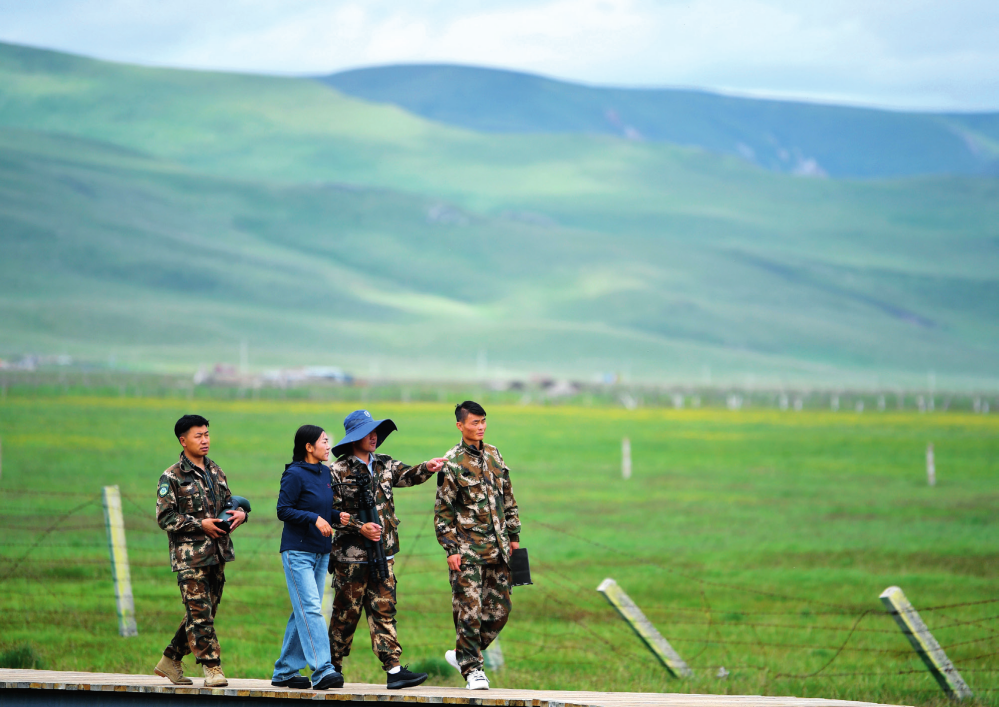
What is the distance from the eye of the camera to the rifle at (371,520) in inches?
367

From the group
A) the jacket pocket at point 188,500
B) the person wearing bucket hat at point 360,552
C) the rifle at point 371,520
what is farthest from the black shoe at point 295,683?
the jacket pocket at point 188,500

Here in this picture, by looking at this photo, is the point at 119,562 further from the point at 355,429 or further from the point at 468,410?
the point at 468,410

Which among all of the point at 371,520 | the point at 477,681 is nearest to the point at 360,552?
the point at 371,520

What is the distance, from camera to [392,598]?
371 inches

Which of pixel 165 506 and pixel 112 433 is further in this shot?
pixel 112 433

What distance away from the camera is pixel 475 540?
9.48m

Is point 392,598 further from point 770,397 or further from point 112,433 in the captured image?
point 770,397

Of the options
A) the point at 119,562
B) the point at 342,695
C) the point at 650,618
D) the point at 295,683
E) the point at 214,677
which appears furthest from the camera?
the point at 650,618

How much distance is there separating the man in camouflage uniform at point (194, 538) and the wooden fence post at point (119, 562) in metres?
3.97

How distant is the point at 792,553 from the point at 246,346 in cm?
13203

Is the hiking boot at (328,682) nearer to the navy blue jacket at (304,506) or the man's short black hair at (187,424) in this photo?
the navy blue jacket at (304,506)

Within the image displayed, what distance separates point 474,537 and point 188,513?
6.42ft

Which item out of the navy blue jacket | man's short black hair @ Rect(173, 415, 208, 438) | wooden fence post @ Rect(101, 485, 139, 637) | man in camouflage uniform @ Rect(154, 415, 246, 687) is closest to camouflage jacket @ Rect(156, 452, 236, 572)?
man in camouflage uniform @ Rect(154, 415, 246, 687)

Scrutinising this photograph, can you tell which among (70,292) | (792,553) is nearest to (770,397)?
(792,553)
